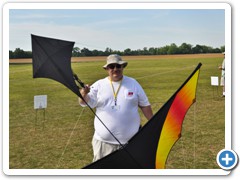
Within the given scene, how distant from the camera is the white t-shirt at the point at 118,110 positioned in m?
2.48

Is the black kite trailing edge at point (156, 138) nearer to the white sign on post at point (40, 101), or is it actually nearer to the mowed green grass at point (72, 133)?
the mowed green grass at point (72, 133)

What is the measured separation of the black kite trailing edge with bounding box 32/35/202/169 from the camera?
2.33 meters

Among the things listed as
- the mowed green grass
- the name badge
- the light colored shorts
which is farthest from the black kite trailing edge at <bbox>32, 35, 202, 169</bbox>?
the mowed green grass

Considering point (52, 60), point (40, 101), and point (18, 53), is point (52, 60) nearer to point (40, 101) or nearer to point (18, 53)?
point (18, 53)

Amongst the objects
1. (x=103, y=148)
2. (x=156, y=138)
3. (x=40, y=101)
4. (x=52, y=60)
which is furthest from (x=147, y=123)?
(x=40, y=101)

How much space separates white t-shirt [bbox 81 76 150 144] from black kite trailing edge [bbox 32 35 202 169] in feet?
0.51

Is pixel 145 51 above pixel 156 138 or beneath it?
above

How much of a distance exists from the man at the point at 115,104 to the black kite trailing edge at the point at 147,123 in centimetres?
13

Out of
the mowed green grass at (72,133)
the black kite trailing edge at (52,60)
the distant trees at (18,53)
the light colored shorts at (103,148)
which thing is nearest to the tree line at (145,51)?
the distant trees at (18,53)
